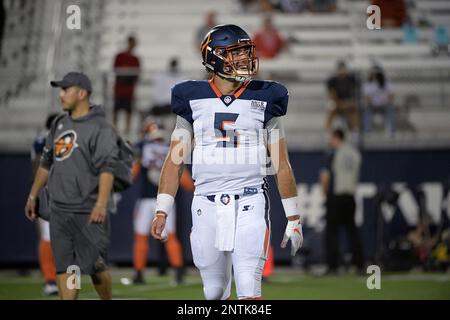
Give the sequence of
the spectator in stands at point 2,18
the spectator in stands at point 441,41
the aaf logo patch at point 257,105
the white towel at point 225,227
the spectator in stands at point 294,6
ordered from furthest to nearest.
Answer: the spectator in stands at point 294,6, the spectator in stands at point 441,41, the spectator in stands at point 2,18, the aaf logo patch at point 257,105, the white towel at point 225,227

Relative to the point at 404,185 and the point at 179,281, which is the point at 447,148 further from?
the point at 179,281

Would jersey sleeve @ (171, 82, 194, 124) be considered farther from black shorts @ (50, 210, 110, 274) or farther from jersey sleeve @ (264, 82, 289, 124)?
black shorts @ (50, 210, 110, 274)

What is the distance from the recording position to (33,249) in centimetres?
1544

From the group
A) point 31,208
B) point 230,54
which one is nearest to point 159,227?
point 230,54

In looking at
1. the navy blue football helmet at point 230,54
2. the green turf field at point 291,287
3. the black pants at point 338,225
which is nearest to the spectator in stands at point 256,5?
the black pants at point 338,225

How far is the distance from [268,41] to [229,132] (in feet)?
44.7

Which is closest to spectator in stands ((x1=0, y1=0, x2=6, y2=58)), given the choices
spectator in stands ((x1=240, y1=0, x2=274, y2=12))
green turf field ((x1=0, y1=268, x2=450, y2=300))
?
spectator in stands ((x1=240, y1=0, x2=274, y2=12))

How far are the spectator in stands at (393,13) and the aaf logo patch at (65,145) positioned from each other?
1231 centimetres

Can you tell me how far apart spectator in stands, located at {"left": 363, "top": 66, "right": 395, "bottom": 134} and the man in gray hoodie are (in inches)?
313

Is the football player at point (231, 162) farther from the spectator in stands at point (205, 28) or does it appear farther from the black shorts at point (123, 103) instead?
the spectator in stands at point (205, 28)

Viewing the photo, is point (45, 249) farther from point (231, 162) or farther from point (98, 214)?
point (231, 162)

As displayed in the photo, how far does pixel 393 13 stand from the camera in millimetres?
20391

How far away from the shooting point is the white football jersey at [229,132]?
21.1 feet

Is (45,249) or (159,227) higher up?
(159,227)
